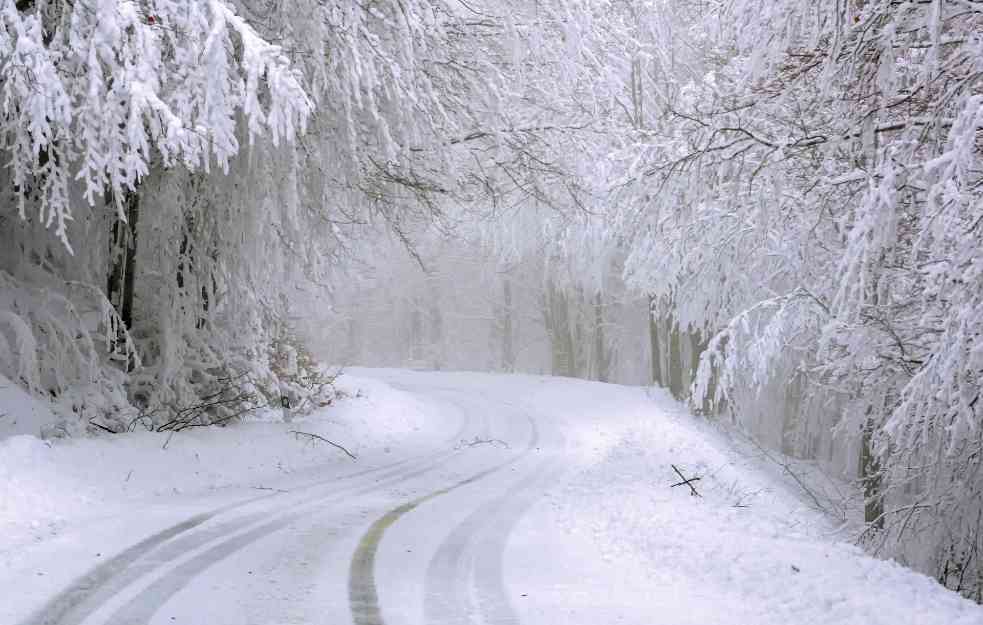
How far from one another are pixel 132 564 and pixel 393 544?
7.12 ft

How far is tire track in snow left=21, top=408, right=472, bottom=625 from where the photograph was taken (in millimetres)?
5375

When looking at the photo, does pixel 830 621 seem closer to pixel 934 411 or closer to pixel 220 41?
pixel 934 411

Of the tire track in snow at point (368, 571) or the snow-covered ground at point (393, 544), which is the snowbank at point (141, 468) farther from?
the tire track in snow at point (368, 571)

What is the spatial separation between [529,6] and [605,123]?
2.36 meters

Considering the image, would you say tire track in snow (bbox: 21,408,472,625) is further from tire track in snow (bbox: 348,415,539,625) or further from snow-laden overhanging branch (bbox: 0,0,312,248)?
snow-laden overhanging branch (bbox: 0,0,312,248)

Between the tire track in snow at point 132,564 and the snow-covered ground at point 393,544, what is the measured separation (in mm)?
21

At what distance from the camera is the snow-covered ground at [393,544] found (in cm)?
580

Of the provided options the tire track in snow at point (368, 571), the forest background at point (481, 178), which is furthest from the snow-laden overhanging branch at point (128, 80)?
the tire track in snow at point (368, 571)

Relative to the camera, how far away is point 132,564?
21.4 ft

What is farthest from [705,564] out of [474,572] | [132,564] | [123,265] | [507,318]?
[507,318]

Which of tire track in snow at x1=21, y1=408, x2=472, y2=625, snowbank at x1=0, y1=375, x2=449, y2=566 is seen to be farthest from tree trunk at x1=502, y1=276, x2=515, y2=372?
tire track in snow at x1=21, y1=408, x2=472, y2=625

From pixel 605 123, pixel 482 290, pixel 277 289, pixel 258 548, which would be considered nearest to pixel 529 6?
pixel 605 123

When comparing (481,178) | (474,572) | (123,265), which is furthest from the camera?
(481,178)

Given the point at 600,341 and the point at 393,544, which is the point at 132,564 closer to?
the point at 393,544
